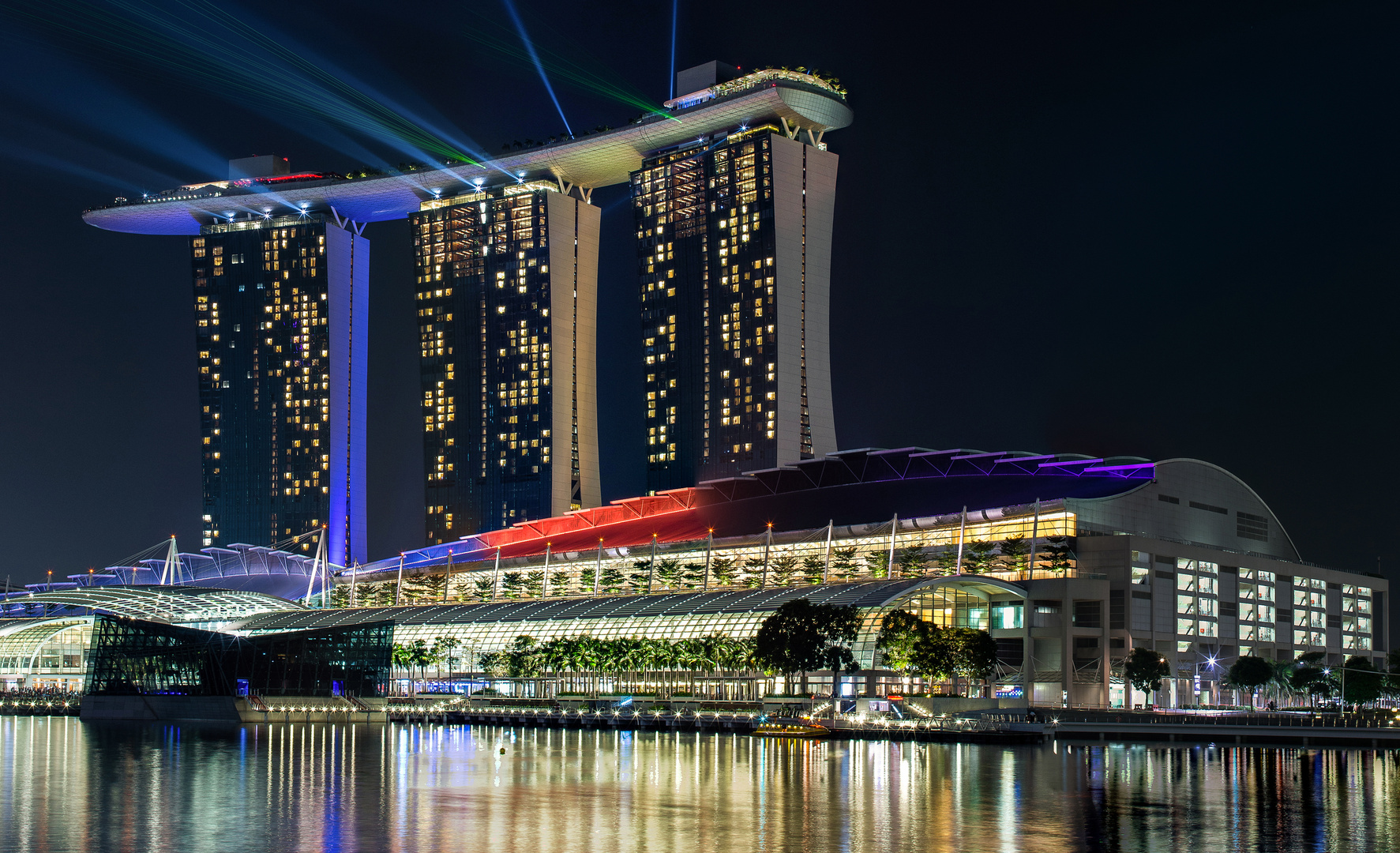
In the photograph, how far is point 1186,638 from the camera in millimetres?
136500

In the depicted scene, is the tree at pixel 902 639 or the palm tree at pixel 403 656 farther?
the palm tree at pixel 403 656

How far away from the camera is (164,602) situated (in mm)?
163750

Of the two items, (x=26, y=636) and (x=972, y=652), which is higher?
(x=972, y=652)

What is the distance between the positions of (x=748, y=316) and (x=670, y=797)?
141028 millimetres

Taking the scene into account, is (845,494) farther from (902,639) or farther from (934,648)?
(934,648)

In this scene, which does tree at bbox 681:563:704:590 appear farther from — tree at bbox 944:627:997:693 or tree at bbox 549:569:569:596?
tree at bbox 944:627:997:693

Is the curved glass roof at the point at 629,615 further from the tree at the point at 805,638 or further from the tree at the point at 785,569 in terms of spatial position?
the tree at the point at 785,569

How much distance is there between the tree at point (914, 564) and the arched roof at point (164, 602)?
264 feet

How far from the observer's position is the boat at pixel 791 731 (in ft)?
304

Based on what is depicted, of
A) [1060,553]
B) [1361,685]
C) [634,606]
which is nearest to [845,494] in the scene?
[634,606]

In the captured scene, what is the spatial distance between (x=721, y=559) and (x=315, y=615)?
51090mm

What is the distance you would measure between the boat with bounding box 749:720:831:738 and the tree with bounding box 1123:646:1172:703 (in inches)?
1633

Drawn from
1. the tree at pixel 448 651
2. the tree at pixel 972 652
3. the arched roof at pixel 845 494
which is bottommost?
the tree at pixel 448 651

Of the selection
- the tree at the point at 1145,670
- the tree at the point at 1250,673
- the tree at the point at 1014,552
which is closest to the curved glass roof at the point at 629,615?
the tree at the point at 1014,552
